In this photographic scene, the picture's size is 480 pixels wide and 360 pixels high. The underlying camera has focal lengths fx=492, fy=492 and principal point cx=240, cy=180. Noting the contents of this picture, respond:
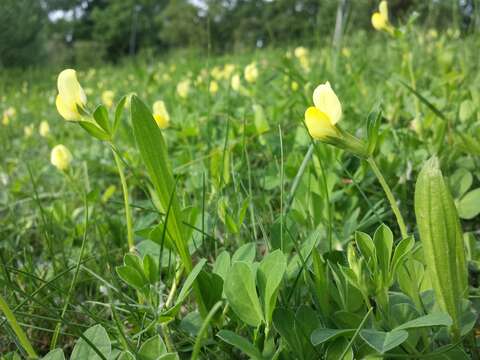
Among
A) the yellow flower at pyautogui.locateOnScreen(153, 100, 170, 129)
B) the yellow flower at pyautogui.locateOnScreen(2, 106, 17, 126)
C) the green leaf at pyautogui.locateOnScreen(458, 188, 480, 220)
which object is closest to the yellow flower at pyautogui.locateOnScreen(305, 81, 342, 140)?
the green leaf at pyautogui.locateOnScreen(458, 188, 480, 220)

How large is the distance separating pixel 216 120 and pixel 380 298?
5.10 feet

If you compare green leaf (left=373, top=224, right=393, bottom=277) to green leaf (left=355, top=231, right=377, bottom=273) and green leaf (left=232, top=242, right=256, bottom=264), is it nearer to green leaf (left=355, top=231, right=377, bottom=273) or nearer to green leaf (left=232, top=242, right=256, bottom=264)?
green leaf (left=355, top=231, right=377, bottom=273)

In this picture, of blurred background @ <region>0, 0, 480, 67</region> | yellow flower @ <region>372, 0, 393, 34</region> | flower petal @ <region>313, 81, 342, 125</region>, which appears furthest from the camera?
blurred background @ <region>0, 0, 480, 67</region>

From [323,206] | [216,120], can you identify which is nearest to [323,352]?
[323,206]

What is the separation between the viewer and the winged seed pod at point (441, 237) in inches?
21.4

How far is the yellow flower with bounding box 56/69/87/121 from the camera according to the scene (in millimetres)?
745

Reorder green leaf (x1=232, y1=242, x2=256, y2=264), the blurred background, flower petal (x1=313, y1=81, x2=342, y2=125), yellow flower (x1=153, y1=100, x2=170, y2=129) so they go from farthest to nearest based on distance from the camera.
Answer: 1. the blurred background
2. yellow flower (x1=153, y1=100, x2=170, y2=129)
3. green leaf (x1=232, y1=242, x2=256, y2=264)
4. flower petal (x1=313, y1=81, x2=342, y2=125)

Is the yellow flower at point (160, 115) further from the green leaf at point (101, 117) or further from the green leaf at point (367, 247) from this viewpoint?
the green leaf at point (367, 247)

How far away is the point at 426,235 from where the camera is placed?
1.87 ft

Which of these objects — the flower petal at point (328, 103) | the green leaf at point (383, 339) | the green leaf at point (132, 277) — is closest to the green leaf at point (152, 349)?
the green leaf at point (132, 277)

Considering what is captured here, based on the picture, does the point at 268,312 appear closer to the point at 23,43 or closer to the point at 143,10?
the point at 23,43

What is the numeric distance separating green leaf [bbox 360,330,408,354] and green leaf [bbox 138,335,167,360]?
0.77 ft

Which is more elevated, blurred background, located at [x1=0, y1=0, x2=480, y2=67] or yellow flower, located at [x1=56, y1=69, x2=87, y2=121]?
blurred background, located at [x1=0, y1=0, x2=480, y2=67]

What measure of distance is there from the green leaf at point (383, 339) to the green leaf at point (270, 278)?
0.12 meters
